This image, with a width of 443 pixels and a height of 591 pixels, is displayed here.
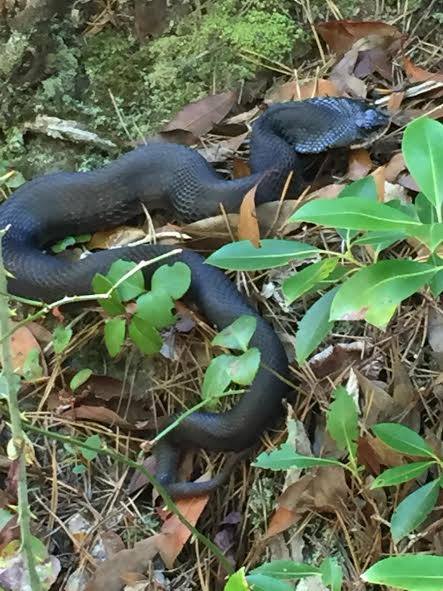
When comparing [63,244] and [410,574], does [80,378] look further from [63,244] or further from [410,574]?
[410,574]

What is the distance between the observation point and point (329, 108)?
288 cm

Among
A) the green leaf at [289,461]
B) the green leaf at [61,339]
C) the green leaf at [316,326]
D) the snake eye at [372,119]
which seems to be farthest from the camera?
the snake eye at [372,119]

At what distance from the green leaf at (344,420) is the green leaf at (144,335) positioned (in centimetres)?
54

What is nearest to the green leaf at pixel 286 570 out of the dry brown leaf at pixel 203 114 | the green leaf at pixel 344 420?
the green leaf at pixel 344 420

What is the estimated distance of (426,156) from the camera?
1405mm

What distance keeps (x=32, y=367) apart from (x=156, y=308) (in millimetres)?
451

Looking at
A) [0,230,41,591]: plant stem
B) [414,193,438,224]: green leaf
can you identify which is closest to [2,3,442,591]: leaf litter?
[414,193,438,224]: green leaf

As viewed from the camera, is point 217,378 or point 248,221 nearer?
point 217,378

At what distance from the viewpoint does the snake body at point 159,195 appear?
2576 mm

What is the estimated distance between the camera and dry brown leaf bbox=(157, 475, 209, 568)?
2.11 meters

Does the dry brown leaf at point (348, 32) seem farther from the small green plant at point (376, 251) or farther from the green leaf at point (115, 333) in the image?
the small green plant at point (376, 251)

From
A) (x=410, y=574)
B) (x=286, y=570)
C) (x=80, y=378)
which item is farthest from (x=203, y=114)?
(x=410, y=574)

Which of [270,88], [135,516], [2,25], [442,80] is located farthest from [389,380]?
[2,25]

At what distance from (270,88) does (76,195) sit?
2.59 ft
